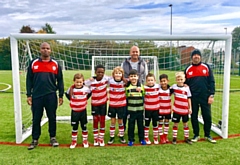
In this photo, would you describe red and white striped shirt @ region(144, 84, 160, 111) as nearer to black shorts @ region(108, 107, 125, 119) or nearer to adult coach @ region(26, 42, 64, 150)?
black shorts @ region(108, 107, 125, 119)

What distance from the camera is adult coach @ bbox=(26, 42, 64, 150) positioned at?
3.92 metres

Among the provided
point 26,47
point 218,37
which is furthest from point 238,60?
point 26,47

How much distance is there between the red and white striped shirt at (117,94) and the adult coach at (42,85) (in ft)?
2.98

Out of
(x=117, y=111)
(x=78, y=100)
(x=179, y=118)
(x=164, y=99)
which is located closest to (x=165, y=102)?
(x=164, y=99)

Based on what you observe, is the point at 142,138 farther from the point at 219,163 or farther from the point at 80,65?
the point at 80,65

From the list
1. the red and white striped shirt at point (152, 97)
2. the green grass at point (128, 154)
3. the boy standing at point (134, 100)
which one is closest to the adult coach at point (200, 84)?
the green grass at point (128, 154)

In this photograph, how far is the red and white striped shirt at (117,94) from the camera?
13.3ft

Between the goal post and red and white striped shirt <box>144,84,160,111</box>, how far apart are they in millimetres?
999

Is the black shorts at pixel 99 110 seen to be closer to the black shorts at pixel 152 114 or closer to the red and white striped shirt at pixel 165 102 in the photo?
the black shorts at pixel 152 114

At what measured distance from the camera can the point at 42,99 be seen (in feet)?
13.1

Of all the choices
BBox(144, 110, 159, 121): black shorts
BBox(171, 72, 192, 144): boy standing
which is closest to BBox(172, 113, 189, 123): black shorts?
BBox(171, 72, 192, 144): boy standing

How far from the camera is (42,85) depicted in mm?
3910

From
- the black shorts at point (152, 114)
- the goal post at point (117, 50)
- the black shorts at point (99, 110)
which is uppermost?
the goal post at point (117, 50)

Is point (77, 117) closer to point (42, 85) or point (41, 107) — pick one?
point (41, 107)
